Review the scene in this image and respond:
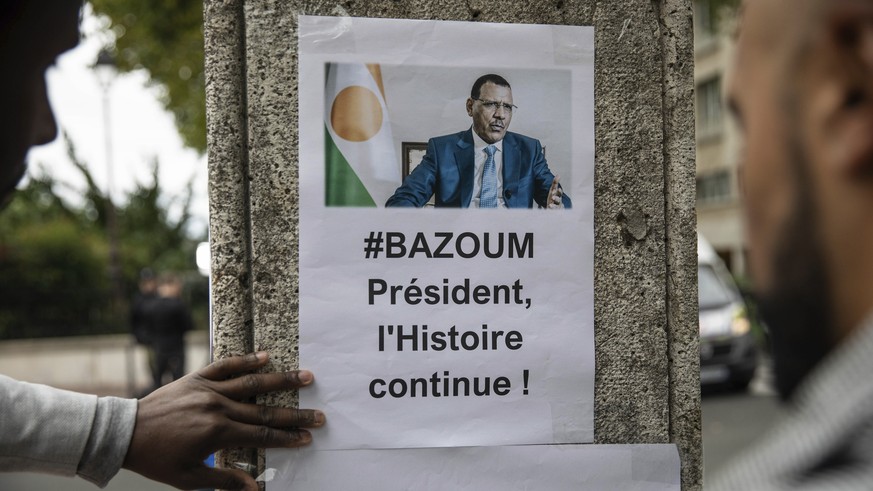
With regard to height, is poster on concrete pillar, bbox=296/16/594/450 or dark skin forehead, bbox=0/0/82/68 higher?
dark skin forehead, bbox=0/0/82/68

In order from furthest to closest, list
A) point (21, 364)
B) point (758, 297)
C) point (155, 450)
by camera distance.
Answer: point (21, 364) → point (155, 450) → point (758, 297)

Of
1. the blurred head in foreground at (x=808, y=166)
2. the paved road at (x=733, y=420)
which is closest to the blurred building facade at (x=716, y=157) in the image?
the paved road at (x=733, y=420)

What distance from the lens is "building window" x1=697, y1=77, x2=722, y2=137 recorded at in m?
32.1

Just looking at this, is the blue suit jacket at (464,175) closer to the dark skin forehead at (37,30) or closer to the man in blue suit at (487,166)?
the man in blue suit at (487,166)

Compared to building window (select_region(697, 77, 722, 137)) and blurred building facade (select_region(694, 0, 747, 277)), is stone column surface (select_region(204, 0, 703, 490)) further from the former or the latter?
building window (select_region(697, 77, 722, 137))

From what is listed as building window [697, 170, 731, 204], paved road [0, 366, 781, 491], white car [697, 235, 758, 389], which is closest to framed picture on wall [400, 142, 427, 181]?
paved road [0, 366, 781, 491]

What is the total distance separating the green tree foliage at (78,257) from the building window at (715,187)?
17999mm

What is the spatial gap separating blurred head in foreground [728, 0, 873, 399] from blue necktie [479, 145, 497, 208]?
965 millimetres

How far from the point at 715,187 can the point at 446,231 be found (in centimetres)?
3285

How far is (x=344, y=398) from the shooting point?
5.84ft

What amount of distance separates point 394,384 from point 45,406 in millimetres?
660

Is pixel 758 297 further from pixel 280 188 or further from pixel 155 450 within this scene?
pixel 155 450

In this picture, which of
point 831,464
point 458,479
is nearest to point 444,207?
point 458,479

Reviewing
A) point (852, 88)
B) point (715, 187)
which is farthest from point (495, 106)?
point (715, 187)
